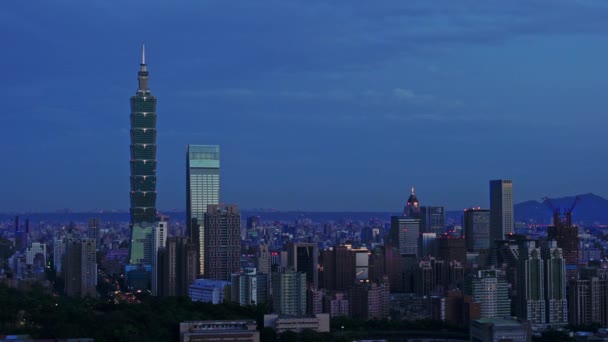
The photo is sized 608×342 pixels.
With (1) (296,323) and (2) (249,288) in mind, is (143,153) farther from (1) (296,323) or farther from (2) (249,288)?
(1) (296,323)

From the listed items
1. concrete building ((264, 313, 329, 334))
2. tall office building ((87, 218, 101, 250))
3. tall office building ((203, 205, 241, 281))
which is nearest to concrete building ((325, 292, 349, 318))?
concrete building ((264, 313, 329, 334))

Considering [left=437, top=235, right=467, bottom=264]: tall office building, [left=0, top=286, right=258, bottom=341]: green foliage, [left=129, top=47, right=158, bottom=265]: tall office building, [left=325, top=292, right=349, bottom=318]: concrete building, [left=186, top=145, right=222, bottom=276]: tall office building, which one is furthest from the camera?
[left=186, top=145, right=222, bottom=276]: tall office building

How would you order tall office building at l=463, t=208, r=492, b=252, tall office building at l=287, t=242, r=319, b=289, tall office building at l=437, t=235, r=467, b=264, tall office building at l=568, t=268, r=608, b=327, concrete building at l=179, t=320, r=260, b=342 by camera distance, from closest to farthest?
concrete building at l=179, t=320, r=260, b=342
tall office building at l=568, t=268, r=608, b=327
tall office building at l=287, t=242, r=319, b=289
tall office building at l=437, t=235, r=467, b=264
tall office building at l=463, t=208, r=492, b=252

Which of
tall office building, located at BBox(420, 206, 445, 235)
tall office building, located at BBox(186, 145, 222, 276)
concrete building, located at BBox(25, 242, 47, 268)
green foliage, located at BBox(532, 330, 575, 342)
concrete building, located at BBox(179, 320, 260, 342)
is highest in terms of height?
tall office building, located at BBox(186, 145, 222, 276)

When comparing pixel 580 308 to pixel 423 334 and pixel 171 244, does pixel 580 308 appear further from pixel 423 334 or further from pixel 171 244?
pixel 171 244

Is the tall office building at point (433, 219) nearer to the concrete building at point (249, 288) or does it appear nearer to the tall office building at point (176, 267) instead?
the tall office building at point (176, 267)

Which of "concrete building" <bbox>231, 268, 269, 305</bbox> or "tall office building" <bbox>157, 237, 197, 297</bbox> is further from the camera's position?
"tall office building" <bbox>157, 237, 197, 297</bbox>

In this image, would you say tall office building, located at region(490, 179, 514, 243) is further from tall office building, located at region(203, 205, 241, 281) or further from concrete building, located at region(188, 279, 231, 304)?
concrete building, located at region(188, 279, 231, 304)
